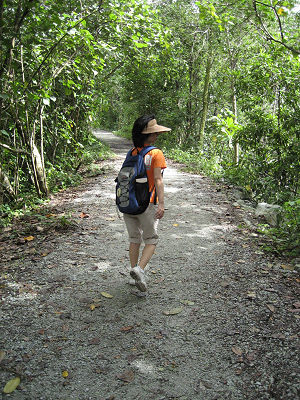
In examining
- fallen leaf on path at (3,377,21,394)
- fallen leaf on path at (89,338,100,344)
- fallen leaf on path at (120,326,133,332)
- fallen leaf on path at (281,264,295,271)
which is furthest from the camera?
fallen leaf on path at (281,264,295,271)

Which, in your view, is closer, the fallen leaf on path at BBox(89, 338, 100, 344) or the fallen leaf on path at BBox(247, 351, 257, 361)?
the fallen leaf on path at BBox(247, 351, 257, 361)

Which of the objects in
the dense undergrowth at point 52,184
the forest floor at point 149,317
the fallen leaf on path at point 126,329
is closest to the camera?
the forest floor at point 149,317

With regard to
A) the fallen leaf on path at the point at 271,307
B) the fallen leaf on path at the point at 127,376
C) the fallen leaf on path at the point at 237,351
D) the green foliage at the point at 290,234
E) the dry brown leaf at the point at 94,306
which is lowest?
the fallen leaf on path at the point at 237,351

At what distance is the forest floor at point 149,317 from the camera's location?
251 cm

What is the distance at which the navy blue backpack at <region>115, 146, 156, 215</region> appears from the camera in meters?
3.42

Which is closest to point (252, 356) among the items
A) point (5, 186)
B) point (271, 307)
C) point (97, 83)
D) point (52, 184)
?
point (271, 307)

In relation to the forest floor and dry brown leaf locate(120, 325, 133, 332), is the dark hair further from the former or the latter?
dry brown leaf locate(120, 325, 133, 332)

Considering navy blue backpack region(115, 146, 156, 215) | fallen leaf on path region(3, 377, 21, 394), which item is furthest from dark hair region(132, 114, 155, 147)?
fallen leaf on path region(3, 377, 21, 394)

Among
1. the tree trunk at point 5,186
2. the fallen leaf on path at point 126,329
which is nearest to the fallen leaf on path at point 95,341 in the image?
the fallen leaf on path at point 126,329

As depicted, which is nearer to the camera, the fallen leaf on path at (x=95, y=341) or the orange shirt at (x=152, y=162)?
the fallen leaf on path at (x=95, y=341)

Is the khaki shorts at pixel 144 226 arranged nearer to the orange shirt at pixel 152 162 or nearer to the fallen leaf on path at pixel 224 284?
the orange shirt at pixel 152 162

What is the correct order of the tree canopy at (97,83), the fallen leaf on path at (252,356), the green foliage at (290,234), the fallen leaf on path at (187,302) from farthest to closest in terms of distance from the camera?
the tree canopy at (97,83), the green foliage at (290,234), the fallen leaf on path at (187,302), the fallen leaf on path at (252,356)

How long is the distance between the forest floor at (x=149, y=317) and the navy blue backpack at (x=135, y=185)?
1.06 metres

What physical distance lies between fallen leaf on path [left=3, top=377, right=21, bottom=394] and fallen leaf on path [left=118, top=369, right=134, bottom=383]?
75 centimetres
